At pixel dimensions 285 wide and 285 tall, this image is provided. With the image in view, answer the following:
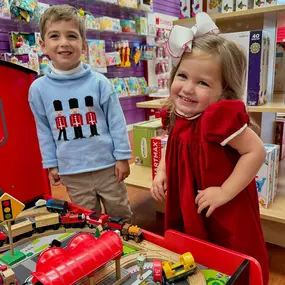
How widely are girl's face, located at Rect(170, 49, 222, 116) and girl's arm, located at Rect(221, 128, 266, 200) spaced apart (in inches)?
4.3

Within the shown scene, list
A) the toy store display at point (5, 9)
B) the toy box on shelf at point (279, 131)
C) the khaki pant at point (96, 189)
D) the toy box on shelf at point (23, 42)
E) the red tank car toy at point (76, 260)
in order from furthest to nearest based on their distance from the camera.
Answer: the toy box on shelf at point (23, 42) → the toy store display at point (5, 9) → the toy box on shelf at point (279, 131) → the khaki pant at point (96, 189) → the red tank car toy at point (76, 260)

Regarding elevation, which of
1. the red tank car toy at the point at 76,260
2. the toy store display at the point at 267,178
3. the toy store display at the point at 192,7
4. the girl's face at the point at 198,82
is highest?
the toy store display at the point at 192,7

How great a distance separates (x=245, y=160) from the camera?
2.23 ft

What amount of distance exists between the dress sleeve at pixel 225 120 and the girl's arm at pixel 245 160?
22mm

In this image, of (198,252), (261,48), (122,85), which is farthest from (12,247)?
(122,85)

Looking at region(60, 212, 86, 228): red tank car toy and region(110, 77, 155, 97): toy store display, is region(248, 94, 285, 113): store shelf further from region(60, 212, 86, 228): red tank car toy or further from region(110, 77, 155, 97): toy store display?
region(110, 77, 155, 97): toy store display

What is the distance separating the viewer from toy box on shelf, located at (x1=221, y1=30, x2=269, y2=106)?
50.9 inches

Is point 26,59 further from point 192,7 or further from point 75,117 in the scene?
point 75,117

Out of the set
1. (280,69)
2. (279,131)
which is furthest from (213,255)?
(280,69)

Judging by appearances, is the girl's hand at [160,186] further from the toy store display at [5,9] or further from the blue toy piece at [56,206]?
the toy store display at [5,9]

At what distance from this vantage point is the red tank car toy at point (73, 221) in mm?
854

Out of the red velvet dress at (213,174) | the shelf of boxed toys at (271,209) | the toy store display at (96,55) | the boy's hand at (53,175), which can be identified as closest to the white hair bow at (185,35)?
the red velvet dress at (213,174)

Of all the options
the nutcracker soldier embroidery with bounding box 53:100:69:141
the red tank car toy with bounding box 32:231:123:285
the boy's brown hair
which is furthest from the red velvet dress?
the boy's brown hair

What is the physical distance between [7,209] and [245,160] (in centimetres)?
53
